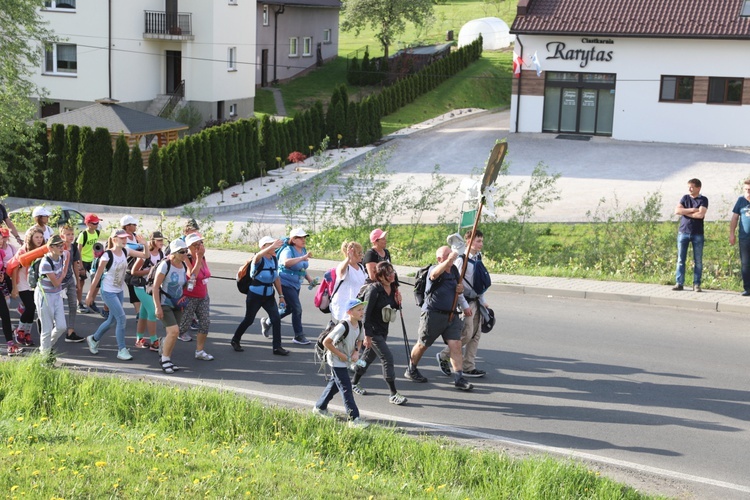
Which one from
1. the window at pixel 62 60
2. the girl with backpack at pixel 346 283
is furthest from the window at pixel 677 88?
the girl with backpack at pixel 346 283

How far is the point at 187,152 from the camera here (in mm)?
32281

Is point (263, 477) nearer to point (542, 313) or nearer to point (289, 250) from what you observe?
point (289, 250)

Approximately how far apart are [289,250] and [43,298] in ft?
10.2

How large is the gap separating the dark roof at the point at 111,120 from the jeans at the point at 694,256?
70.0ft

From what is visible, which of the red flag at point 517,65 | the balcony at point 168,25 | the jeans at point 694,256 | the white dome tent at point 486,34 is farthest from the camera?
the white dome tent at point 486,34

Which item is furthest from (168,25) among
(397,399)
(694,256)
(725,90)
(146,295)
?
(397,399)

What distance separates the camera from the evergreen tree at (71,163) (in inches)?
1246

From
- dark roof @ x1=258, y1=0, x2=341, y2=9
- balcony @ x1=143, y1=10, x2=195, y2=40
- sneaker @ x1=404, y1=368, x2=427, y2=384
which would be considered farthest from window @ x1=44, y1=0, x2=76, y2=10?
sneaker @ x1=404, y1=368, x2=427, y2=384

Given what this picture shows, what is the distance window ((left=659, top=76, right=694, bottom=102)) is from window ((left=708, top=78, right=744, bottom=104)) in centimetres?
78

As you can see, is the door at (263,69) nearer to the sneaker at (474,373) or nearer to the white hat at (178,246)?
the white hat at (178,246)

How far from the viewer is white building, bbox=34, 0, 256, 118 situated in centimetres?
4134

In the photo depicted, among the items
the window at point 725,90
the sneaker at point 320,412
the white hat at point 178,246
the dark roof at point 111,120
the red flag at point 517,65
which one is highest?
the red flag at point 517,65

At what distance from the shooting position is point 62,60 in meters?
42.1

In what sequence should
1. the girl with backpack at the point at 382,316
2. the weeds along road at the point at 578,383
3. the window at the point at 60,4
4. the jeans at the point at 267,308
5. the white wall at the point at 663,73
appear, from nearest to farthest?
the weeds along road at the point at 578,383, the girl with backpack at the point at 382,316, the jeans at the point at 267,308, the white wall at the point at 663,73, the window at the point at 60,4
